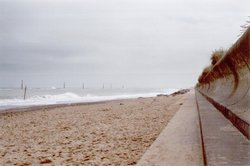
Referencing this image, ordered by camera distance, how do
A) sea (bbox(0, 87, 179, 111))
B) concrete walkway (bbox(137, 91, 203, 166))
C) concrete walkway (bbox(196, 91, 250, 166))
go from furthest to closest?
1. sea (bbox(0, 87, 179, 111))
2. concrete walkway (bbox(137, 91, 203, 166))
3. concrete walkway (bbox(196, 91, 250, 166))

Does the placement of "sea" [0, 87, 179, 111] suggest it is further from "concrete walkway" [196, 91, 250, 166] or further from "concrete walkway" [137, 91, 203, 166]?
"concrete walkway" [196, 91, 250, 166]

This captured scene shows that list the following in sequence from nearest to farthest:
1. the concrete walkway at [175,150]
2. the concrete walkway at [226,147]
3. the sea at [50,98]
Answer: the concrete walkway at [226,147] < the concrete walkway at [175,150] < the sea at [50,98]

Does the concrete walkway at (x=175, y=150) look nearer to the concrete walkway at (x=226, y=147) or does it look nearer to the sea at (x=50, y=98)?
the concrete walkway at (x=226, y=147)

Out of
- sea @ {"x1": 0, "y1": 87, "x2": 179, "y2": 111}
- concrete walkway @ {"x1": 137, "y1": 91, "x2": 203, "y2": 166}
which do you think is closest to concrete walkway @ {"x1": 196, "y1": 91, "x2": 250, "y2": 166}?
concrete walkway @ {"x1": 137, "y1": 91, "x2": 203, "y2": 166}

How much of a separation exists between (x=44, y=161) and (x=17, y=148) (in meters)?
1.87

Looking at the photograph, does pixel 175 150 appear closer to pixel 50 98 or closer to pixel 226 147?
pixel 226 147

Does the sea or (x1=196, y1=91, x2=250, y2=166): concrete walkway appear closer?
(x1=196, y1=91, x2=250, y2=166): concrete walkway

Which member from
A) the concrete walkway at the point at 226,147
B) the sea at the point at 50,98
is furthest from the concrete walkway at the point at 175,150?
the sea at the point at 50,98

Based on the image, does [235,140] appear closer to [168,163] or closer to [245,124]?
[245,124]

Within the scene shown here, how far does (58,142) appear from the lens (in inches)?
299

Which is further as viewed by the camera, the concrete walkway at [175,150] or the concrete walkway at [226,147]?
the concrete walkway at [175,150]

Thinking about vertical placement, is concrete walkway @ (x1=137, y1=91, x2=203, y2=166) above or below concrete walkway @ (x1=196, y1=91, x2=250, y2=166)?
below

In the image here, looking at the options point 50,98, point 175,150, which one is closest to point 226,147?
point 175,150

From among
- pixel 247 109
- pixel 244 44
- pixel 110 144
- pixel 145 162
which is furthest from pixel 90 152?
pixel 244 44
